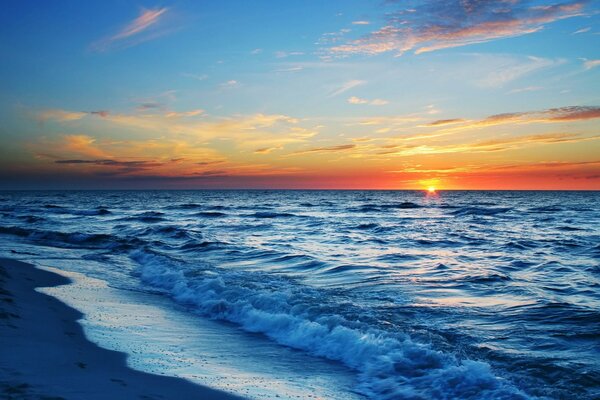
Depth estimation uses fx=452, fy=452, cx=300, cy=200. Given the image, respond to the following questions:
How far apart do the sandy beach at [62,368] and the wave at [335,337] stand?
227 cm

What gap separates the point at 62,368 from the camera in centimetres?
548

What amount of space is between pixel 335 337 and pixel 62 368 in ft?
13.2

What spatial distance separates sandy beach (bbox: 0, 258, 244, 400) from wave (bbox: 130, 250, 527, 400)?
2.27 m

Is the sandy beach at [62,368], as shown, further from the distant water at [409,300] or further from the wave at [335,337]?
the distant water at [409,300]

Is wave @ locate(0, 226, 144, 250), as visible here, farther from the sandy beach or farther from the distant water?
the sandy beach

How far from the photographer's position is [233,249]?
19969 mm

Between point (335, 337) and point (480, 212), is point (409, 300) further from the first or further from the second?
point (480, 212)

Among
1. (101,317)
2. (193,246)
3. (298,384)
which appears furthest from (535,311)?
(193,246)

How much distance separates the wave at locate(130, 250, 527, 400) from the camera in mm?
5680

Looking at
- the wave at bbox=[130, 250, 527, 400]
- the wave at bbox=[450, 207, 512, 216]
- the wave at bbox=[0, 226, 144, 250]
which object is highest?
the wave at bbox=[450, 207, 512, 216]

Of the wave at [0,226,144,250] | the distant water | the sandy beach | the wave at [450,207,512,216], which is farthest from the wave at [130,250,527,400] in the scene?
the wave at [450,207,512,216]

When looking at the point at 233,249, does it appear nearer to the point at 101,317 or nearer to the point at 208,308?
the point at 208,308

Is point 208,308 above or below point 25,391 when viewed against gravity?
below

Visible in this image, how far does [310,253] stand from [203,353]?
37.5 ft
